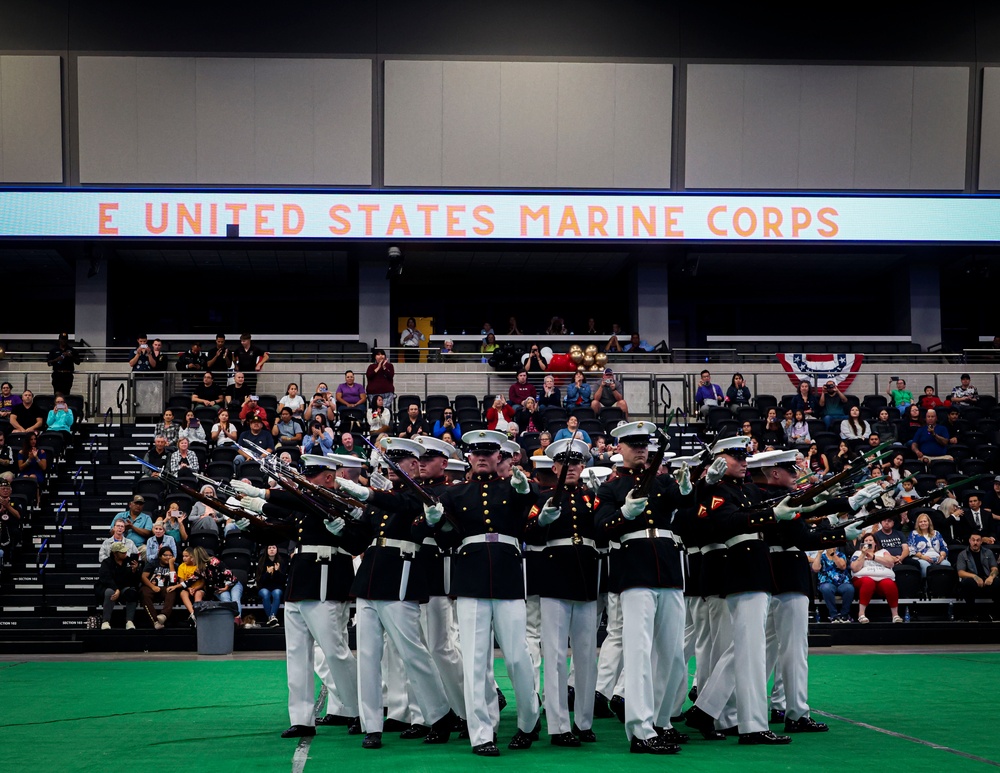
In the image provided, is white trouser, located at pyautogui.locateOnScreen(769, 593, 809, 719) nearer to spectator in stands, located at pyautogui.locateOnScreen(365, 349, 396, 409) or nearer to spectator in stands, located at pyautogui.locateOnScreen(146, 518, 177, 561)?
spectator in stands, located at pyautogui.locateOnScreen(146, 518, 177, 561)

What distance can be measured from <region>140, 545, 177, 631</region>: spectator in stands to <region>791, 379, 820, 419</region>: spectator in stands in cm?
1161

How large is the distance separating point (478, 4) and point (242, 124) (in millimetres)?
6039

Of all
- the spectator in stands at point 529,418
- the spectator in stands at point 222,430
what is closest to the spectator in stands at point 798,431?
the spectator in stands at point 529,418

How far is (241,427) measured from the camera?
66.9 feet

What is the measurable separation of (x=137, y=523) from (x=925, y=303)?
1969 cm

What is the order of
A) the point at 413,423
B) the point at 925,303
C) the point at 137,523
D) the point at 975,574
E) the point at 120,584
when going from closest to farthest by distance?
the point at 120,584, the point at 975,574, the point at 137,523, the point at 413,423, the point at 925,303

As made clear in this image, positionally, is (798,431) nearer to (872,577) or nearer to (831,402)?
(831,402)

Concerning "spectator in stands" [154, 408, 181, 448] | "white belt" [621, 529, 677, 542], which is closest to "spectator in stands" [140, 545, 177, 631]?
"spectator in stands" [154, 408, 181, 448]

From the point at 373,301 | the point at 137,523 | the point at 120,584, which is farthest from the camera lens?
the point at 373,301

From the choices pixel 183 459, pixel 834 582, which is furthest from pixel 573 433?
pixel 183 459

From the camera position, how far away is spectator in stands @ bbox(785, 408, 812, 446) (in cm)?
1978

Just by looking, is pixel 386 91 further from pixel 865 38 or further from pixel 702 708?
pixel 702 708

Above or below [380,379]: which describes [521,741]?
below

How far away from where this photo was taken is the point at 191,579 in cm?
1562
